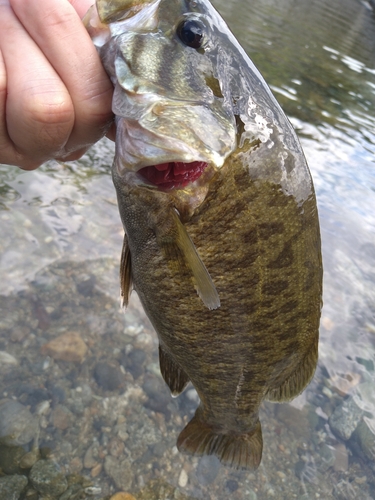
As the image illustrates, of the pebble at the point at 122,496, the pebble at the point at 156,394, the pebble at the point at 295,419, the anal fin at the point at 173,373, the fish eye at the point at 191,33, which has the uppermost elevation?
the fish eye at the point at 191,33

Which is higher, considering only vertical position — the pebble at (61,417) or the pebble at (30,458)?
the pebble at (30,458)

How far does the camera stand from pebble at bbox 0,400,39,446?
285cm

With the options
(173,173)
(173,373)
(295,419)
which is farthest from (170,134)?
(295,419)

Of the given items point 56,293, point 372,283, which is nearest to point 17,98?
point 56,293

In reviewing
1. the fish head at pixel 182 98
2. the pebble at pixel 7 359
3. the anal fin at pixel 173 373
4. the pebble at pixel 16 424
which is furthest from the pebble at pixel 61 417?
the fish head at pixel 182 98

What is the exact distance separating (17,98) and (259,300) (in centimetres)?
107

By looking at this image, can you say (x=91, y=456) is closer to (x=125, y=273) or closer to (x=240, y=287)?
(x=125, y=273)

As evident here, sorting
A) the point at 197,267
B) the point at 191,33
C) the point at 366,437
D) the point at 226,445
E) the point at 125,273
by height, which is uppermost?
the point at 191,33

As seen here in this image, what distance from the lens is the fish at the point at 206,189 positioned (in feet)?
4.60

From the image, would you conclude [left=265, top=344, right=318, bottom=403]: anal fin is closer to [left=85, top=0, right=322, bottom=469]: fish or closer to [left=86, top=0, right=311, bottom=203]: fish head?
[left=85, top=0, right=322, bottom=469]: fish

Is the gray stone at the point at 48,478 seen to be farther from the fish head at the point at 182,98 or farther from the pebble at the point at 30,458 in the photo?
the fish head at the point at 182,98

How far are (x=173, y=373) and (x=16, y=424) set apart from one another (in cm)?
136

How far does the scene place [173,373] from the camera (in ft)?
7.23

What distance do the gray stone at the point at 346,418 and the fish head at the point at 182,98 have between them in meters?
2.52
